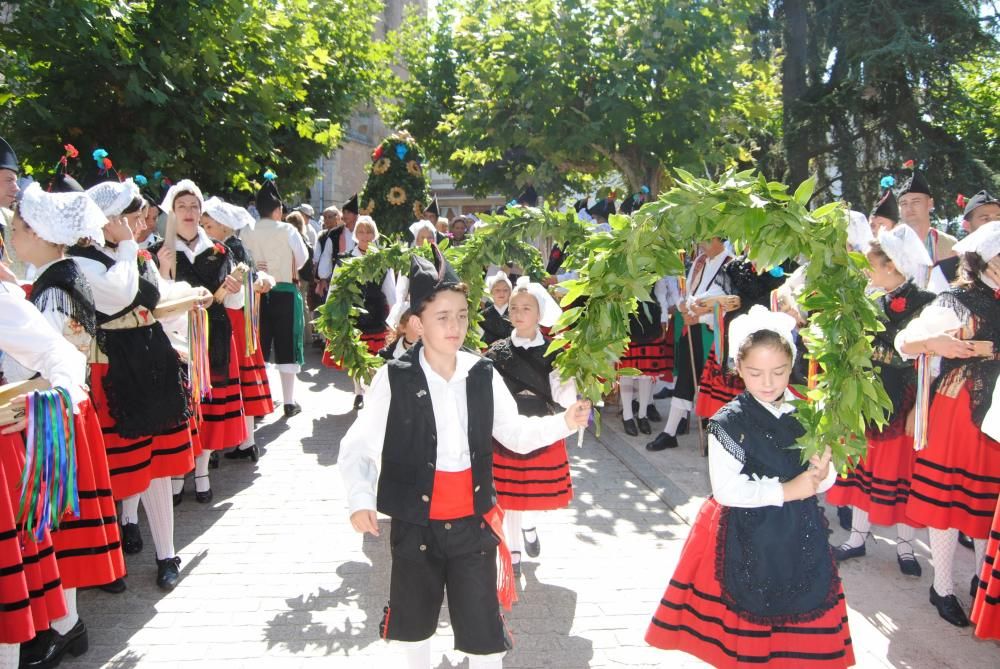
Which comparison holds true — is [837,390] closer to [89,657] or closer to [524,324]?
[524,324]

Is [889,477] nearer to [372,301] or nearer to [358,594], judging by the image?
[358,594]

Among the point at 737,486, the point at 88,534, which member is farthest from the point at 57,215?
the point at 737,486

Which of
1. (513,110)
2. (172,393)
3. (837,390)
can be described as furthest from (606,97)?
(837,390)

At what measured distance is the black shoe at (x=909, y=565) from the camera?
4812mm

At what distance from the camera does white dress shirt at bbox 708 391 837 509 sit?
3068 millimetres

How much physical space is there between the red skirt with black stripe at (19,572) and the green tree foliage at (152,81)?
5.31 meters

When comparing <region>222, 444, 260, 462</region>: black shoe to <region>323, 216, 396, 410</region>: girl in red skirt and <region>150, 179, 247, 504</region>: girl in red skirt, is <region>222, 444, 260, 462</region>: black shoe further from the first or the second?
<region>323, 216, 396, 410</region>: girl in red skirt

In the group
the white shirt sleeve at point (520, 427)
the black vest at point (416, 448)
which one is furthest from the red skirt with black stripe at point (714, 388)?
the black vest at point (416, 448)

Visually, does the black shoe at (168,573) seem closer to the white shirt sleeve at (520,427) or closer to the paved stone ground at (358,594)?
the paved stone ground at (358,594)

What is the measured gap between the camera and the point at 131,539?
504cm

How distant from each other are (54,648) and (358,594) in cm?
154

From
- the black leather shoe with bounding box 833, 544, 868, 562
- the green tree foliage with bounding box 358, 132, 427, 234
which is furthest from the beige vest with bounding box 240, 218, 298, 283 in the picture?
the black leather shoe with bounding box 833, 544, 868, 562

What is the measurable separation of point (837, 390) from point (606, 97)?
7.84 m

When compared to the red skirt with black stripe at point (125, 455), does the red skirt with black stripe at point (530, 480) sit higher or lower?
lower
